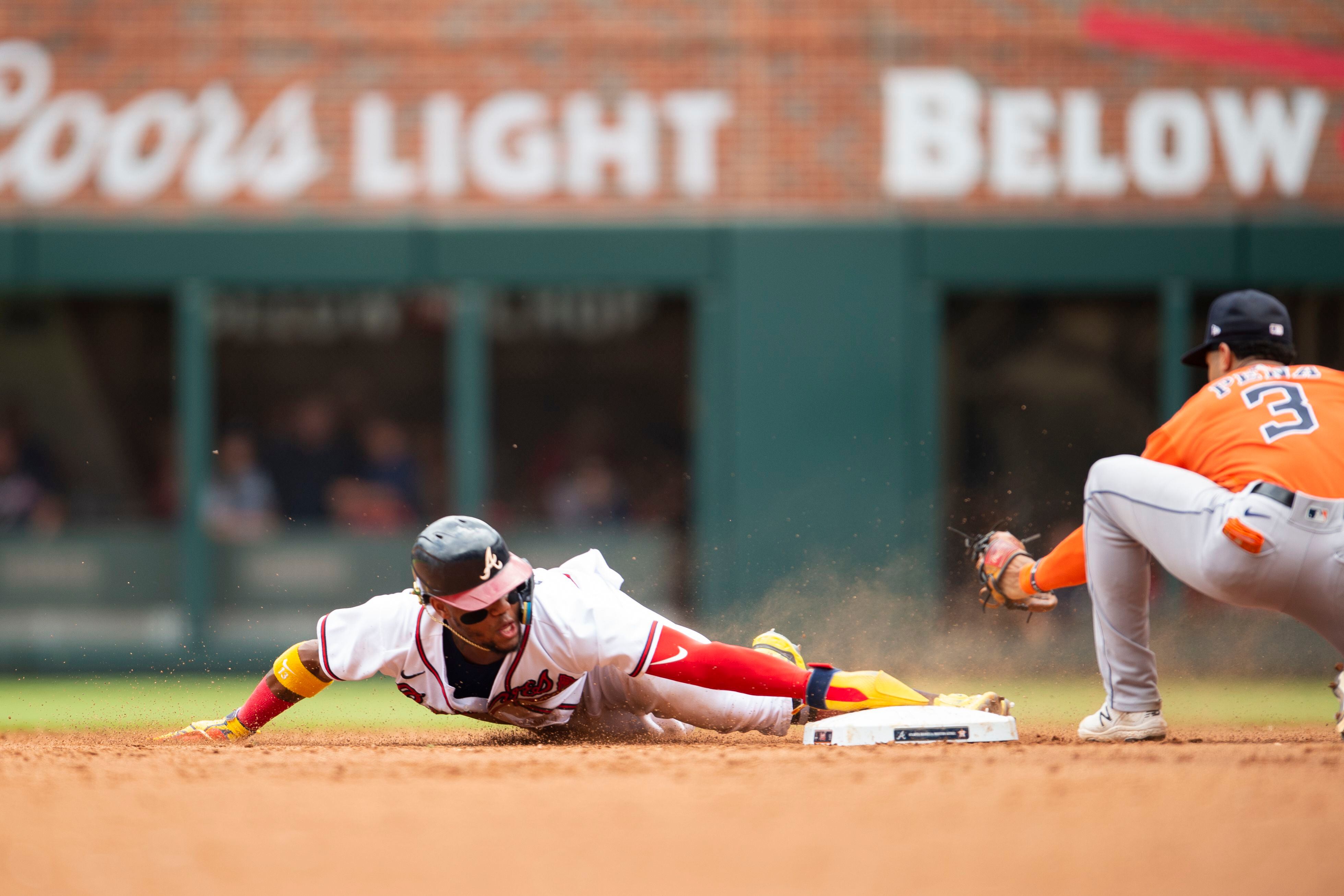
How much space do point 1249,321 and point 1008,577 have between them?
1.18 metres

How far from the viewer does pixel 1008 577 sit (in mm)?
4879

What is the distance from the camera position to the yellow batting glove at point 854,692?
4.53 meters

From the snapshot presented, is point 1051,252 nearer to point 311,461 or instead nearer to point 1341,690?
point 311,461

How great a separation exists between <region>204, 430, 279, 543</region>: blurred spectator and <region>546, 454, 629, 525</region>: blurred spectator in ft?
6.31

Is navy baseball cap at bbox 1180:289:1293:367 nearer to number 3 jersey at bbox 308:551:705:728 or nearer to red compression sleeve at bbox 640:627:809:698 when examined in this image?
red compression sleeve at bbox 640:627:809:698

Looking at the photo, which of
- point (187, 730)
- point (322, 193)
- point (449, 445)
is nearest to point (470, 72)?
point (322, 193)

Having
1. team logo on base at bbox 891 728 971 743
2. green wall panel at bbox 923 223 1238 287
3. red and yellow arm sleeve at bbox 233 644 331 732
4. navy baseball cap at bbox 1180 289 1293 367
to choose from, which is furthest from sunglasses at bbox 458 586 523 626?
green wall panel at bbox 923 223 1238 287

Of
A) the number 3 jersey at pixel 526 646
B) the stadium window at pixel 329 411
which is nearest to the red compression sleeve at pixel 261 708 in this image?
the number 3 jersey at pixel 526 646

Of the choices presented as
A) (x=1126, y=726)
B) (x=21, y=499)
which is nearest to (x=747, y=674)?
(x=1126, y=726)

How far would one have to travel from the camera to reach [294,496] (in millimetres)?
9422

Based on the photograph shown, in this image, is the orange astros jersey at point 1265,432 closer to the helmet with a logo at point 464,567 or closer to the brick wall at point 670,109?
the helmet with a logo at point 464,567

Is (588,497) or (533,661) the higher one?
(588,497)

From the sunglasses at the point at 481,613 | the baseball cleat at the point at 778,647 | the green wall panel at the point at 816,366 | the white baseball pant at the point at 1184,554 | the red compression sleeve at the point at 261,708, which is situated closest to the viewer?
the white baseball pant at the point at 1184,554

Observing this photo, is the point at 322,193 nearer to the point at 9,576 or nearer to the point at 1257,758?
the point at 9,576
